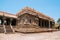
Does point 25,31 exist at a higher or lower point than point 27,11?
lower

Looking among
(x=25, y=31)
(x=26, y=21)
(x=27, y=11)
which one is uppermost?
(x=27, y=11)

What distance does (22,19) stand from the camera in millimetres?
38938

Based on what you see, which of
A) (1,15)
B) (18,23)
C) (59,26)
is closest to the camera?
(1,15)

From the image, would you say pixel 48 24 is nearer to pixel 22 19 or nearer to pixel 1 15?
pixel 22 19

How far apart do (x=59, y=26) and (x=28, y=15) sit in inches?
879

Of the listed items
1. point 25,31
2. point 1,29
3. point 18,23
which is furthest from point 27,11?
point 1,29

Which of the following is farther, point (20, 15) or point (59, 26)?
point (59, 26)

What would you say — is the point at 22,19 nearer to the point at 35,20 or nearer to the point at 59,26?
the point at 35,20

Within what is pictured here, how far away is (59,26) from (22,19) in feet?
73.0

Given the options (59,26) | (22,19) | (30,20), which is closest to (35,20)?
(30,20)

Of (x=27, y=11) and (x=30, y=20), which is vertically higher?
(x=27, y=11)

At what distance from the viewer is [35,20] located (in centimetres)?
3700

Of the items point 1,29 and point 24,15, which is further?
point 24,15

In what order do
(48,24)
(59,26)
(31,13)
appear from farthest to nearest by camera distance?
(59,26) → (48,24) → (31,13)
